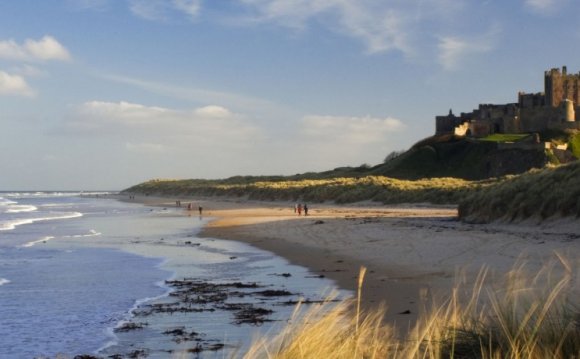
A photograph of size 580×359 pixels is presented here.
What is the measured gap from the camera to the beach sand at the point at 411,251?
11.8 meters

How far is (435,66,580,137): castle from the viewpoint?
270ft

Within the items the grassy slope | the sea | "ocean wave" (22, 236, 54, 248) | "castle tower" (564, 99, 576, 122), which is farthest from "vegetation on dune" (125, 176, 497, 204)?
"castle tower" (564, 99, 576, 122)

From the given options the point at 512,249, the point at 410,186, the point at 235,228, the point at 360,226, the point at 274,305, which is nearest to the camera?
the point at 274,305

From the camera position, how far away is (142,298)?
12.5m

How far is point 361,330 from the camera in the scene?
457 centimetres

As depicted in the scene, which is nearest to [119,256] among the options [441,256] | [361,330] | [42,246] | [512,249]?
[42,246]

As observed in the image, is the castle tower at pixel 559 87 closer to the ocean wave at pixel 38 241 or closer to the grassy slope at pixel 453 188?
the grassy slope at pixel 453 188

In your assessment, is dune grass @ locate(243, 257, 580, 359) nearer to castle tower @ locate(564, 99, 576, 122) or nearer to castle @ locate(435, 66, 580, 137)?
castle @ locate(435, 66, 580, 137)

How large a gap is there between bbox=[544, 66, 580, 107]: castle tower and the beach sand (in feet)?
234

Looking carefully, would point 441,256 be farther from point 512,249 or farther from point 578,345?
point 578,345

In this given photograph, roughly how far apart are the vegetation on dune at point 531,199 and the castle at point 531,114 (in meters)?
59.4

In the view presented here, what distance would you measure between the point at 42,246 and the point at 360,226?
39.8ft

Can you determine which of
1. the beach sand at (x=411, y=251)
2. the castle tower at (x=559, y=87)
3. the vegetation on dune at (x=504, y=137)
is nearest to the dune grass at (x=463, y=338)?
the beach sand at (x=411, y=251)

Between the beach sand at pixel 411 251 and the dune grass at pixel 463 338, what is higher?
the dune grass at pixel 463 338
